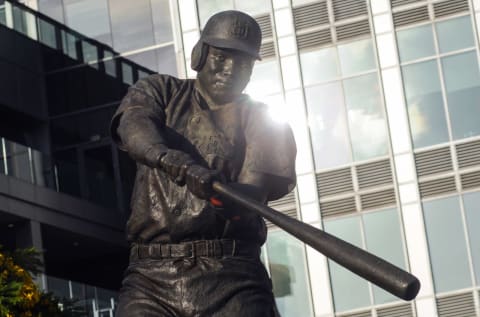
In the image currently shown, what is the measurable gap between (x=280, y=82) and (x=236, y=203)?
35.7 meters

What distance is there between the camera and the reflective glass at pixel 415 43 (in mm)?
42375

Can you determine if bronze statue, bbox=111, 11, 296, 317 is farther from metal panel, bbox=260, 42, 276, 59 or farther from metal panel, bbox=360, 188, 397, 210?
metal panel, bbox=260, 42, 276, 59

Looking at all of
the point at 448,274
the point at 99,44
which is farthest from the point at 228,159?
the point at 99,44

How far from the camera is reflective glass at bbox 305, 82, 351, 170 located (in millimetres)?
42562

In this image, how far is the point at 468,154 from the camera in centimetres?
4147

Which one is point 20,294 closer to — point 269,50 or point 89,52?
point 269,50

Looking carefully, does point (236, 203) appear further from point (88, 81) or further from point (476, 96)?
point (88, 81)

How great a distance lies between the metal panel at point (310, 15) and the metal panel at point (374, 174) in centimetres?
424

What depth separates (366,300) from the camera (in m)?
41.0

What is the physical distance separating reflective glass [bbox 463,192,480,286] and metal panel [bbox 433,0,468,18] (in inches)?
197

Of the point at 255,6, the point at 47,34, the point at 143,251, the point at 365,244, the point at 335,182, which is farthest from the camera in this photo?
the point at 47,34

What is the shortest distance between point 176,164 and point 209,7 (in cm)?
3714

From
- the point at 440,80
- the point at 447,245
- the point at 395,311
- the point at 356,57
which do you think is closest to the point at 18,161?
the point at 356,57

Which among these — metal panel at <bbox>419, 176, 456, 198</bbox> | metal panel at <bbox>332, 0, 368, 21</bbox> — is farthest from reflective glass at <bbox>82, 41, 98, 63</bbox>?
metal panel at <bbox>419, 176, 456, 198</bbox>
